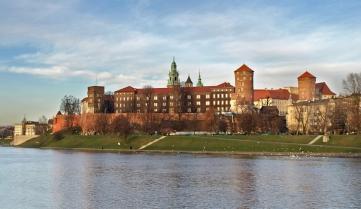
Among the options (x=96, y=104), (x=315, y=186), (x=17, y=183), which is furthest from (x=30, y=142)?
(x=315, y=186)

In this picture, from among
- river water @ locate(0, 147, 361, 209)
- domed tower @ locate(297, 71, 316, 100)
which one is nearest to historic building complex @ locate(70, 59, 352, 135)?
domed tower @ locate(297, 71, 316, 100)

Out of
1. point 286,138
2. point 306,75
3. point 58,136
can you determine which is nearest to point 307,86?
point 306,75

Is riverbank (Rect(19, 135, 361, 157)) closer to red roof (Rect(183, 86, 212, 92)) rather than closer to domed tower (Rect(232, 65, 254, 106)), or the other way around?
domed tower (Rect(232, 65, 254, 106))

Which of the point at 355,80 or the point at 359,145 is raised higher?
the point at 355,80

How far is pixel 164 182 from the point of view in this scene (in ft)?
115

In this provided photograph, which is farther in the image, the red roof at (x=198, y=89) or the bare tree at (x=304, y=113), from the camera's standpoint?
the red roof at (x=198, y=89)

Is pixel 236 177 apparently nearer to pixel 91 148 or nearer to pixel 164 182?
pixel 164 182

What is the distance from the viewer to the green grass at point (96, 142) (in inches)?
3566

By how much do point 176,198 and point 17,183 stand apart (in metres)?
12.6

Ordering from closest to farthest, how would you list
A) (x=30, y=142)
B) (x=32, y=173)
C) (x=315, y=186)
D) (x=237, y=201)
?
1. (x=237, y=201)
2. (x=315, y=186)
3. (x=32, y=173)
4. (x=30, y=142)

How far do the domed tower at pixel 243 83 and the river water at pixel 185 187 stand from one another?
88.8 metres

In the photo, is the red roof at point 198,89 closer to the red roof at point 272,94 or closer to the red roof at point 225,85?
the red roof at point 225,85

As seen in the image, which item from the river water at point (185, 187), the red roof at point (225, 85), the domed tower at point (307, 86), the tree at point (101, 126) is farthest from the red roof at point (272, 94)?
the river water at point (185, 187)

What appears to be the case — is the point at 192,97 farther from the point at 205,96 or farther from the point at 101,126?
the point at 101,126
